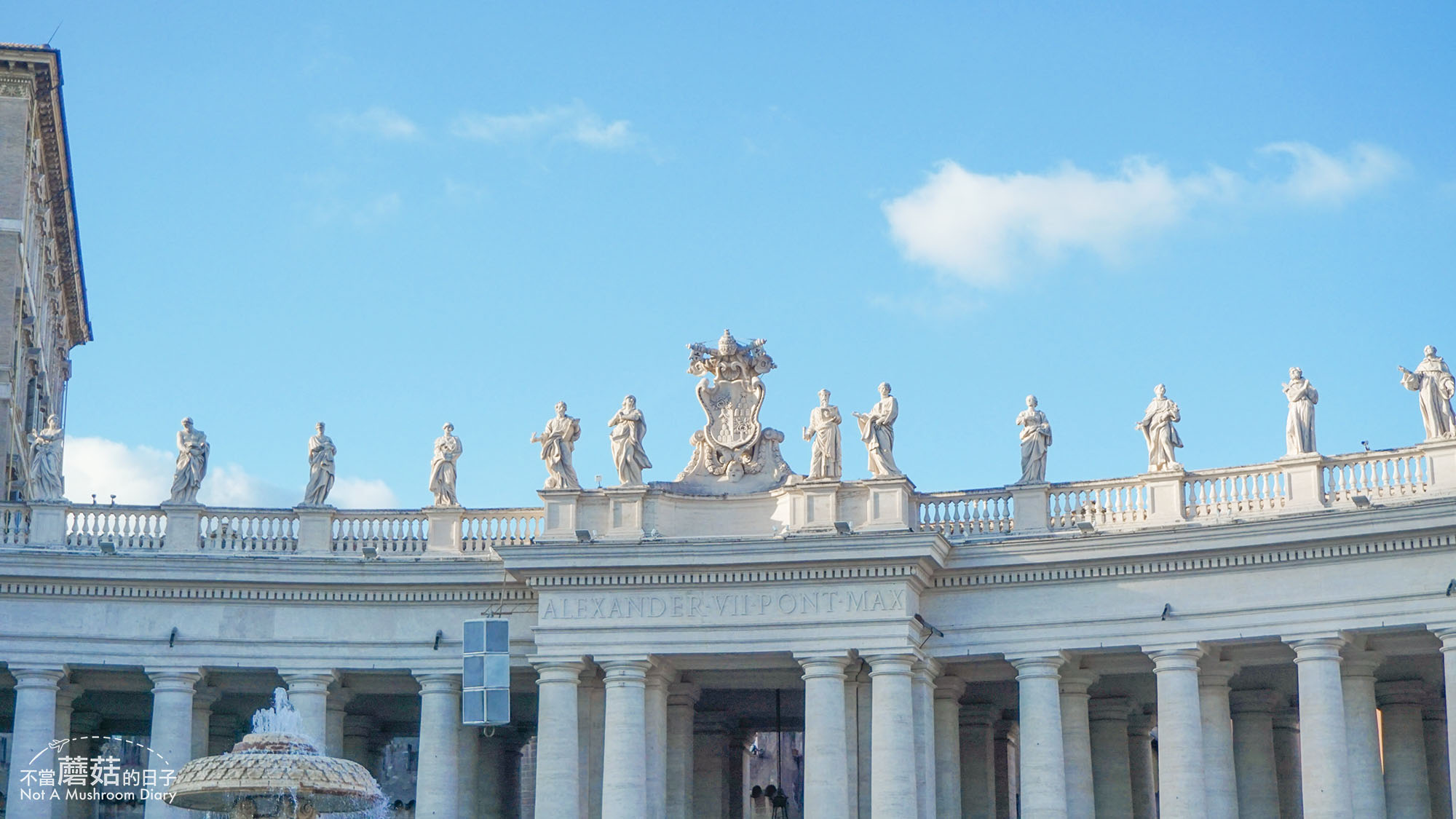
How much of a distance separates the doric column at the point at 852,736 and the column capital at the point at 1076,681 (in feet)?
16.0

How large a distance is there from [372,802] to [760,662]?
14.7 meters

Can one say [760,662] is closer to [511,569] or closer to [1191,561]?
[511,569]

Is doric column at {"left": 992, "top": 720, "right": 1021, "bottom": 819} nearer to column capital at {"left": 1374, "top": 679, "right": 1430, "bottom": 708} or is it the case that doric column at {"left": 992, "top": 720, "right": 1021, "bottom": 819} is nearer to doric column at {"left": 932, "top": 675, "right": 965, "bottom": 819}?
doric column at {"left": 932, "top": 675, "right": 965, "bottom": 819}

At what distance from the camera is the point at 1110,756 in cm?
5750

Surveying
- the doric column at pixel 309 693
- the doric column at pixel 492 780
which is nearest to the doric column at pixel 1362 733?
the doric column at pixel 492 780

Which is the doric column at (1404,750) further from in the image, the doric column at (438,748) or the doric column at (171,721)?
the doric column at (171,721)

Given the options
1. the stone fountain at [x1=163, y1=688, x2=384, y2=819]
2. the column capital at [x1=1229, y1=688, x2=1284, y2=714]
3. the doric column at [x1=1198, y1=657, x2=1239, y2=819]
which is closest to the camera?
the stone fountain at [x1=163, y1=688, x2=384, y2=819]

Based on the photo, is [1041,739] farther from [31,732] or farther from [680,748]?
[31,732]

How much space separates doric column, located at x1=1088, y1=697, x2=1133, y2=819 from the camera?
57000mm

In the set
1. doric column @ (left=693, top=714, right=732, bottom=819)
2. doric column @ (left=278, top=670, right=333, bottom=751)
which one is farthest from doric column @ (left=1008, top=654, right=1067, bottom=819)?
doric column @ (left=278, top=670, right=333, bottom=751)

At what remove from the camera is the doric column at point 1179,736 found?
159ft

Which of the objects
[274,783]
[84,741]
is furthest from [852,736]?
[84,741]

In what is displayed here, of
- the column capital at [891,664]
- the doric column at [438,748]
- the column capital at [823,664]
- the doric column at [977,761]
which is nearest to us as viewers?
the column capital at [891,664]

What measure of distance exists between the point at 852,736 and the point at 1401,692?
45.9 feet
